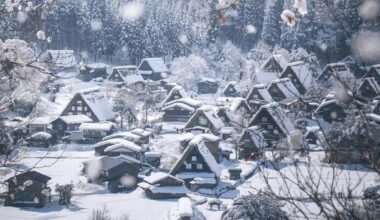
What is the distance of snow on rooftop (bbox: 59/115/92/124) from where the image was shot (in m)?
31.2

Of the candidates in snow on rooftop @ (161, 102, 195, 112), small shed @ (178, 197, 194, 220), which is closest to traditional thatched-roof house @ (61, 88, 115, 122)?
snow on rooftop @ (161, 102, 195, 112)

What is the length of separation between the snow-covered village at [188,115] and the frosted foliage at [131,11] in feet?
1.06

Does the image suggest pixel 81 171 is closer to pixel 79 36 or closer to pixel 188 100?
pixel 188 100

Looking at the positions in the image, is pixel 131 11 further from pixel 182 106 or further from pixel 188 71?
pixel 182 106

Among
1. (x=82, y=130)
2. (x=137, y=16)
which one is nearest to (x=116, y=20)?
(x=137, y=16)

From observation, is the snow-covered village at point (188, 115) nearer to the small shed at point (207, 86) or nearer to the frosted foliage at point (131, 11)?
the small shed at point (207, 86)

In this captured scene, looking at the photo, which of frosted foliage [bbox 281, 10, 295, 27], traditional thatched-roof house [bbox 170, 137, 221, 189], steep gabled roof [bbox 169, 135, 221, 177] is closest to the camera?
frosted foliage [bbox 281, 10, 295, 27]

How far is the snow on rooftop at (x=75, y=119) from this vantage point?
1228 inches

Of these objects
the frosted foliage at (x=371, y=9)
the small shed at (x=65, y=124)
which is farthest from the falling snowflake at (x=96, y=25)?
the frosted foliage at (x=371, y=9)

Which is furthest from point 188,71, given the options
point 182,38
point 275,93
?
point 275,93

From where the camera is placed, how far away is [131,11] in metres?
57.9

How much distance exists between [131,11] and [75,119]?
30304 millimetres

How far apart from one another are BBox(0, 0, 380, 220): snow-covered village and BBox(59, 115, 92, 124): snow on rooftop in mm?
195

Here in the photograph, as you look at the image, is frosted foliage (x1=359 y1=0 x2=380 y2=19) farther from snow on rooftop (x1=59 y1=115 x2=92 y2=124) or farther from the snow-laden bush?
snow on rooftop (x1=59 y1=115 x2=92 y2=124)
